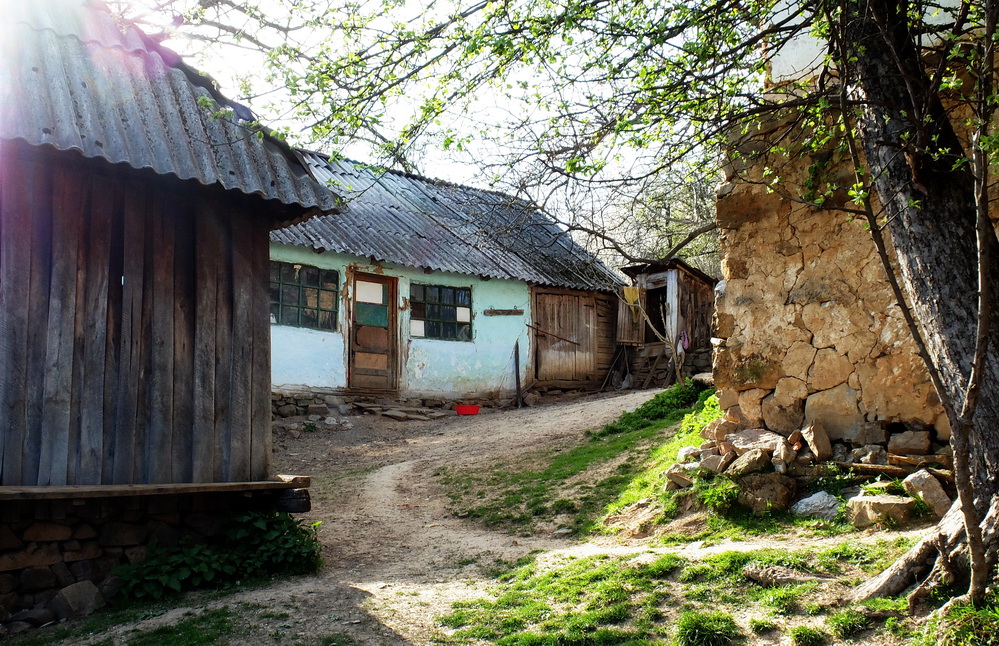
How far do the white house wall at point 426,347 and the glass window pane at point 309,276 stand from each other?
0.39 ft

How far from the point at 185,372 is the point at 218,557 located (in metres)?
1.42

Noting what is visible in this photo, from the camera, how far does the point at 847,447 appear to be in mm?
5648

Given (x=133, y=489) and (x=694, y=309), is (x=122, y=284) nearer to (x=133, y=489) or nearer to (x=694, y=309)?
(x=133, y=489)

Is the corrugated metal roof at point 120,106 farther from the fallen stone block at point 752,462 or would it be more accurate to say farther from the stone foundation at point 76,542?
the fallen stone block at point 752,462

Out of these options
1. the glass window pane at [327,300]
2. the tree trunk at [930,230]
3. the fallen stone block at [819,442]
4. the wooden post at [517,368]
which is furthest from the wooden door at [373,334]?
the tree trunk at [930,230]

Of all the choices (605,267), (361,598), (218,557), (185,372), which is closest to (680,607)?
(361,598)

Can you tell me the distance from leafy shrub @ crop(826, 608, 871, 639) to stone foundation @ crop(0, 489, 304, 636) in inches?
167

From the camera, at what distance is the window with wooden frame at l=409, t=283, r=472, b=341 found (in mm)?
15336

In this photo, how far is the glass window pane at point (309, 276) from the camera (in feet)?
45.0

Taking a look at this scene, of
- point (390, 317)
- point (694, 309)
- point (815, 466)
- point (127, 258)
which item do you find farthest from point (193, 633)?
point (694, 309)

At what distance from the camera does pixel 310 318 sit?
45.2 ft

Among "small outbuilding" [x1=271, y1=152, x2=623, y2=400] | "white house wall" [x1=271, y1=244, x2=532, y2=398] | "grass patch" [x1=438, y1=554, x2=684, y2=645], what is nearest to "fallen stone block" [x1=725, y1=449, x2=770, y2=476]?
"grass patch" [x1=438, y1=554, x2=684, y2=645]

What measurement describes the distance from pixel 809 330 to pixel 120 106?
5.49m

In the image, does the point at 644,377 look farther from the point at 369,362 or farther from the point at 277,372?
the point at 277,372
